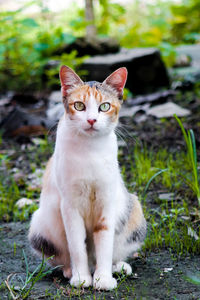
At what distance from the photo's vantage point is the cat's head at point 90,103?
7.32 ft

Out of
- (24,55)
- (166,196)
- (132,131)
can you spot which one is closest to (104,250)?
(166,196)

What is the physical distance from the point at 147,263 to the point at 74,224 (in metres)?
0.63

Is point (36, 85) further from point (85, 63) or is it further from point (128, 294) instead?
point (128, 294)

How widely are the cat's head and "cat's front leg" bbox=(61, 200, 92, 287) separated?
45 centimetres

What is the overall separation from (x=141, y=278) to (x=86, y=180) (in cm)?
69

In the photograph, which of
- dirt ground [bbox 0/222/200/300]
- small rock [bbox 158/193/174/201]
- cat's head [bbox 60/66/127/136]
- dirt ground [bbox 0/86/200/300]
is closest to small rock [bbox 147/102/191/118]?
small rock [bbox 158/193/174/201]

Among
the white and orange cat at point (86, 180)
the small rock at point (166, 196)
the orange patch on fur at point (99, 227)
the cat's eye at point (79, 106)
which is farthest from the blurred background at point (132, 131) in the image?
the cat's eye at point (79, 106)

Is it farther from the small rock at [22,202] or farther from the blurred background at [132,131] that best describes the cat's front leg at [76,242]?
the small rock at [22,202]

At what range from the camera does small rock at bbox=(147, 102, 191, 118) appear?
5065 mm

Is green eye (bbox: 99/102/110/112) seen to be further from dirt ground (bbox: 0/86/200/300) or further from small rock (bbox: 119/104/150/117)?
small rock (bbox: 119/104/150/117)

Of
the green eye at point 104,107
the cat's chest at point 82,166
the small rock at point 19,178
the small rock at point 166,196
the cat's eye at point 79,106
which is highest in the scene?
the cat's eye at point 79,106

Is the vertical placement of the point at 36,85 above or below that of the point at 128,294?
above

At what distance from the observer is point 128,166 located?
415 cm

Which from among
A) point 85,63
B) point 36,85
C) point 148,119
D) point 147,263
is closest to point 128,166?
point 148,119
